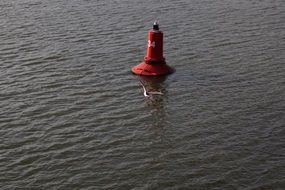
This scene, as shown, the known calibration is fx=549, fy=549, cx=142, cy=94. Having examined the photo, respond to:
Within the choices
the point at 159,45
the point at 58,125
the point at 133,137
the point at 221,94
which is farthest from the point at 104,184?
the point at 159,45

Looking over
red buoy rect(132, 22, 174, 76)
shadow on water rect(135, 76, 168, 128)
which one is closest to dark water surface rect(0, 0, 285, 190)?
shadow on water rect(135, 76, 168, 128)

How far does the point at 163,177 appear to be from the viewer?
11484mm

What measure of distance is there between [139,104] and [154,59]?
2.82 m

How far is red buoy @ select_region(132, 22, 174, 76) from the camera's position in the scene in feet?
58.1

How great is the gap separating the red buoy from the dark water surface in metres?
0.30

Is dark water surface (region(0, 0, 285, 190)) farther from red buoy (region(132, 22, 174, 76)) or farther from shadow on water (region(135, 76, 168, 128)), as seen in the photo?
red buoy (region(132, 22, 174, 76))

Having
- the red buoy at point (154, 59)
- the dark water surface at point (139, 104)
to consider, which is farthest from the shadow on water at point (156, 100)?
the red buoy at point (154, 59)

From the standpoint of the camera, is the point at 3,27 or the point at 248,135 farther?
the point at 3,27

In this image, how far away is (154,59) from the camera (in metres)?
17.9

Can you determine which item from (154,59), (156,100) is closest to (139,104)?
(156,100)

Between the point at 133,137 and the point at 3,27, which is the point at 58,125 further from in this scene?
the point at 3,27

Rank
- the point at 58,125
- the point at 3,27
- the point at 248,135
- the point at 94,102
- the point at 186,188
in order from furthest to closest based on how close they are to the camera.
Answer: the point at 3,27 < the point at 94,102 < the point at 58,125 < the point at 248,135 < the point at 186,188

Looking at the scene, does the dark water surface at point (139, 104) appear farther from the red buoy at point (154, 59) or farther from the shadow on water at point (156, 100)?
the red buoy at point (154, 59)

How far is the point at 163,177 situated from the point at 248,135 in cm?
280
